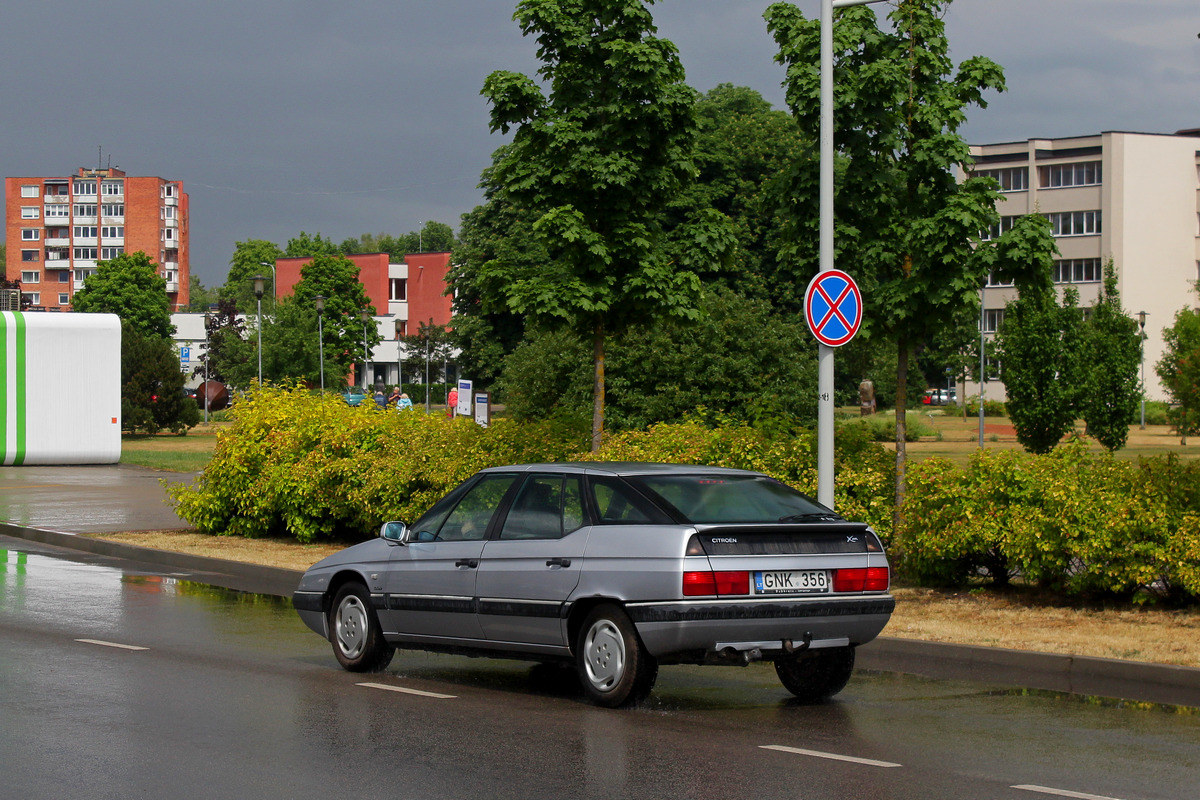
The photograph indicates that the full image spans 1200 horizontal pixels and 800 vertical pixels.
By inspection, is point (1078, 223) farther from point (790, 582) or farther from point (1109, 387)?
point (790, 582)

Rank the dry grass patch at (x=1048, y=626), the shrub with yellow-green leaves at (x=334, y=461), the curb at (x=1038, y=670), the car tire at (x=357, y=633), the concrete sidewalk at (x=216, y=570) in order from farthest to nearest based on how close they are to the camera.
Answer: the shrub with yellow-green leaves at (x=334, y=461)
the dry grass patch at (x=1048, y=626)
the car tire at (x=357, y=633)
the concrete sidewalk at (x=216, y=570)
the curb at (x=1038, y=670)

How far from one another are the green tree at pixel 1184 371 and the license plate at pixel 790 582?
169 feet

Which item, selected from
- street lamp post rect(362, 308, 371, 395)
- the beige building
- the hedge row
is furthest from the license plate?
the beige building

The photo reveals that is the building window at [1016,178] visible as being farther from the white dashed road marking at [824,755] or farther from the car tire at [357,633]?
the white dashed road marking at [824,755]

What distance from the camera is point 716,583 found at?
25.6ft

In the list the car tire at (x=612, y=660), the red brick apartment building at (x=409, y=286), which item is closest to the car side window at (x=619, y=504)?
the car tire at (x=612, y=660)

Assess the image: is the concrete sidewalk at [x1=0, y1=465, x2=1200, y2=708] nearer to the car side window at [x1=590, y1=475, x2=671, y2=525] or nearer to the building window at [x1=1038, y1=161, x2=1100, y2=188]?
the car side window at [x1=590, y1=475, x2=671, y2=525]

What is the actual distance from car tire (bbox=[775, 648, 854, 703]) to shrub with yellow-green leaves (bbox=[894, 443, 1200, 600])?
363cm

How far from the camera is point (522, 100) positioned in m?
16.2

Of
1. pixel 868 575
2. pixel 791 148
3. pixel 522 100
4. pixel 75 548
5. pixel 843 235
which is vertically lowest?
pixel 75 548

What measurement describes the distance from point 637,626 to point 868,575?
150 centimetres

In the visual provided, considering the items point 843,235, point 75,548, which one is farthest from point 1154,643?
point 75,548

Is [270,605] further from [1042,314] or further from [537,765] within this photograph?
[1042,314]

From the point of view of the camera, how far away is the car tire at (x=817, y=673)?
28.6ft
